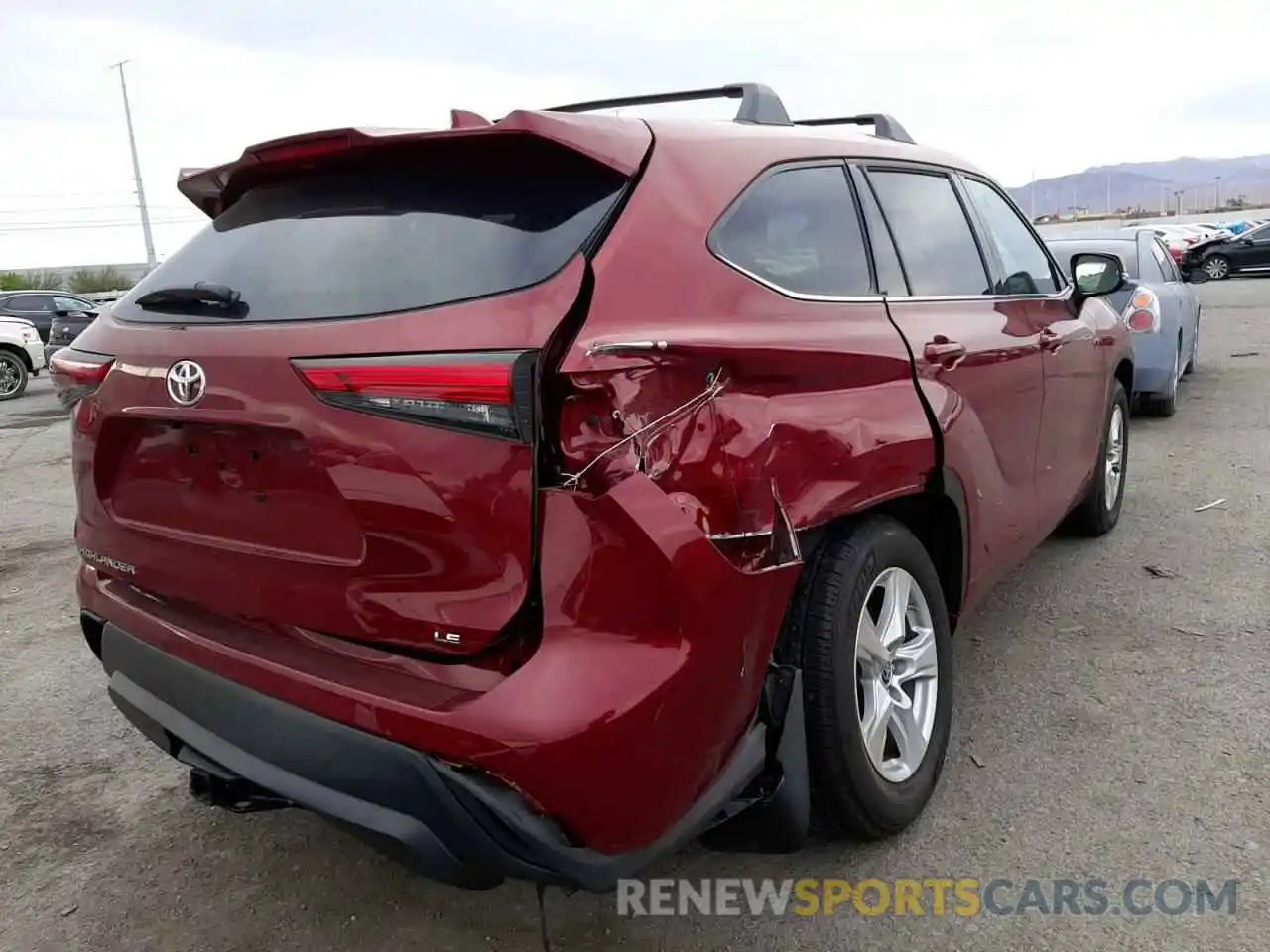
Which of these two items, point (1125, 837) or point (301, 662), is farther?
point (1125, 837)

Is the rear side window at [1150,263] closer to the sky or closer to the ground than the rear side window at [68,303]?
closer to the sky

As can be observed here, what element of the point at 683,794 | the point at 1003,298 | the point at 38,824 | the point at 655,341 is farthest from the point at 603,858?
the point at 1003,298

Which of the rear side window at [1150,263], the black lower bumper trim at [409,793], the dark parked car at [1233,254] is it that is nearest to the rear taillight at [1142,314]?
the rear side window at [1150,263]

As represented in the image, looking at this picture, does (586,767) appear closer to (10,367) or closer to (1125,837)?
(1125,837)

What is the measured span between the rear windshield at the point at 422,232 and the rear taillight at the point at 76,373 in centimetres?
20

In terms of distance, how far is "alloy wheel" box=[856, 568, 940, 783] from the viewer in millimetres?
2611

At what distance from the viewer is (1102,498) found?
5.06 metres

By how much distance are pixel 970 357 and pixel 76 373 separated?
2.35 m

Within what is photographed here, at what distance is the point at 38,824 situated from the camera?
9.84ft

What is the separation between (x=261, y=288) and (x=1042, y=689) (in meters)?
2.77

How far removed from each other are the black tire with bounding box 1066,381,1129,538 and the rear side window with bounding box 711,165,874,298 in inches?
97.4

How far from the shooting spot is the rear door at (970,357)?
286 centimetres

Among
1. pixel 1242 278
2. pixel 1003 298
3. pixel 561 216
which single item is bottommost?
pixel 1242 278

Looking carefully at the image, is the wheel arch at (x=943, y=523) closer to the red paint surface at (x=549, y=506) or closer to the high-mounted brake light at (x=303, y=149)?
the red paint surface at (x=549, y=506)
